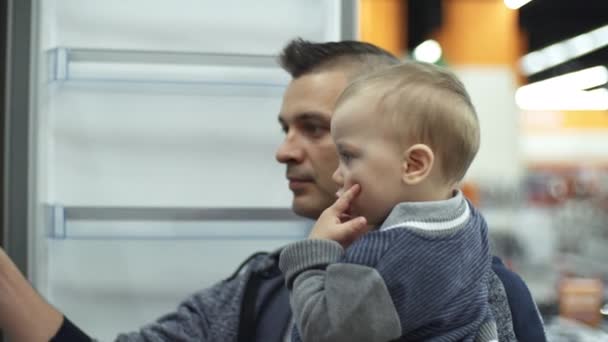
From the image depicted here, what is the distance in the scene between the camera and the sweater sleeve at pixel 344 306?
89cm

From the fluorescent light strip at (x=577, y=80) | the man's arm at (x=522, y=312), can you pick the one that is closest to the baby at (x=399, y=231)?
the man's arm at (x=522, y=312)

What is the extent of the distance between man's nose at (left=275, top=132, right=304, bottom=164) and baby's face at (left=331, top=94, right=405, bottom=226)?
11.9 inches

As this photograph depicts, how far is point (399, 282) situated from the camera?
0.91 metres

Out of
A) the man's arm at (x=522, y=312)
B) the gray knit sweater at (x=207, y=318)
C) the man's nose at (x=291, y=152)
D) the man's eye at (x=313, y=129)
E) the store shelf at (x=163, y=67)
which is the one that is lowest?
the gray knit sweater at (x=207, y=318)

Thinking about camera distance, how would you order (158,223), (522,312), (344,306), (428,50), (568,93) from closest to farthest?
(344,306)
(522,312)
(158,223)
(428,50)
(568,93)

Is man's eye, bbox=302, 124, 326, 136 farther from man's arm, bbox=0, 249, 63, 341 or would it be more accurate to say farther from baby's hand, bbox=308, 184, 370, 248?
man's arm, bbox=0, 249, 63, 341

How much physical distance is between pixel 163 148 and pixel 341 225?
2.07 feet

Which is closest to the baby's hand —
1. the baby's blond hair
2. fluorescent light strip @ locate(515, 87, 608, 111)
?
the baby's blond hair

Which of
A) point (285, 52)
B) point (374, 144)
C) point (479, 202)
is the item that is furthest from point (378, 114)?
point (479, 202)

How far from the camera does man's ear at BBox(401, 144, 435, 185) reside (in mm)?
969

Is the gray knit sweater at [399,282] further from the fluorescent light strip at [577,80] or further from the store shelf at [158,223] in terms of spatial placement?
the fluorescent light strip at [577,80]

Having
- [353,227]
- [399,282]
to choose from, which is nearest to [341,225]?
[353,227]

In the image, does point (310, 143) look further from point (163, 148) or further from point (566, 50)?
point (566, 50)

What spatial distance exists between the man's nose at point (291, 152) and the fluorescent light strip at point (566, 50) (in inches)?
366
